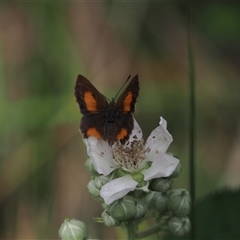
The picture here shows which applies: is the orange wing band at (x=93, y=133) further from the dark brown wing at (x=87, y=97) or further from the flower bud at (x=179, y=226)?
the flower bud at (x=179, y=226)

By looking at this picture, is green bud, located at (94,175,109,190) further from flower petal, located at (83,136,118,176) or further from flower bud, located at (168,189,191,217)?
flower bud, located at (168,189,191,217)

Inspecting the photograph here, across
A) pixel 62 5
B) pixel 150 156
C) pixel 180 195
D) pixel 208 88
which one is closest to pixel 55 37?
pixel 62 5

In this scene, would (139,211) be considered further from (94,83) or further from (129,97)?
(94,83)

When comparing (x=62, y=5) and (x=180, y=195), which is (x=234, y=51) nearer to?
(x=62, y=5)

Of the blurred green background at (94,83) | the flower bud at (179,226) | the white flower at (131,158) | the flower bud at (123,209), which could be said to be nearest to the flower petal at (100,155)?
the white flower at (131,158)

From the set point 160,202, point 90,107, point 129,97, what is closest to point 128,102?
point 129,97

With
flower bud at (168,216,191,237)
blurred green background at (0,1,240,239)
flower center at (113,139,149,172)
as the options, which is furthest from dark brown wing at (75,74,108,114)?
blurred green background at (0,1,240,239)
